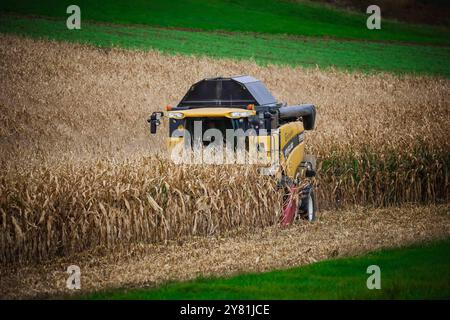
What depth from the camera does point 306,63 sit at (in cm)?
4181

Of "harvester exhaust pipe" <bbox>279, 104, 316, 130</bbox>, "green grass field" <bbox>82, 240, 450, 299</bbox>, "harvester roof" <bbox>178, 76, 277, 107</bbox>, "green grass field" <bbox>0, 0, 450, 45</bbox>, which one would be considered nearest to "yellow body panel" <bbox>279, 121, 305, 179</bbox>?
"harvester exhaust pipe" <bbox>279, 104, 316, 130</bbox>

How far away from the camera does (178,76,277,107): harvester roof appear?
599 inches

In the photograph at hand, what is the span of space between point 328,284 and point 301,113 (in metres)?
6.80

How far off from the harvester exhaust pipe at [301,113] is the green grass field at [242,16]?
33.3m

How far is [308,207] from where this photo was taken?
15016 mm

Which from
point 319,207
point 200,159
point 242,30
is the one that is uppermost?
point 242,30

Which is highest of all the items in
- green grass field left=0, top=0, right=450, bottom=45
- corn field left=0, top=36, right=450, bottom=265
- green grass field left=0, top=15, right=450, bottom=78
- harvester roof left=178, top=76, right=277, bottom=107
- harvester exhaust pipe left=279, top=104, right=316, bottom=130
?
green grass field left=0, top=0, right=450, bottom=45

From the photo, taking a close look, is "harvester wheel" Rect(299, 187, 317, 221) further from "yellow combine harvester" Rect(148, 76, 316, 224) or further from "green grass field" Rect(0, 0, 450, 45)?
→ "green grass field" Rect(0, 0, 450, 45)

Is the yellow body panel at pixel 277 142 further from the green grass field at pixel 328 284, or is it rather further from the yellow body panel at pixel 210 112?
the green grass field at pixel 328 284

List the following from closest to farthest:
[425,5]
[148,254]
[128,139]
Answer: [148,254] → [128,139] → [425,5]

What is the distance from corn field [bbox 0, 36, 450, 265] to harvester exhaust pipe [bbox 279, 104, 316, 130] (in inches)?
28.7

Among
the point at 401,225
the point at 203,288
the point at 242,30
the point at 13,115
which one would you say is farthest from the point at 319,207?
the point at 242,30
